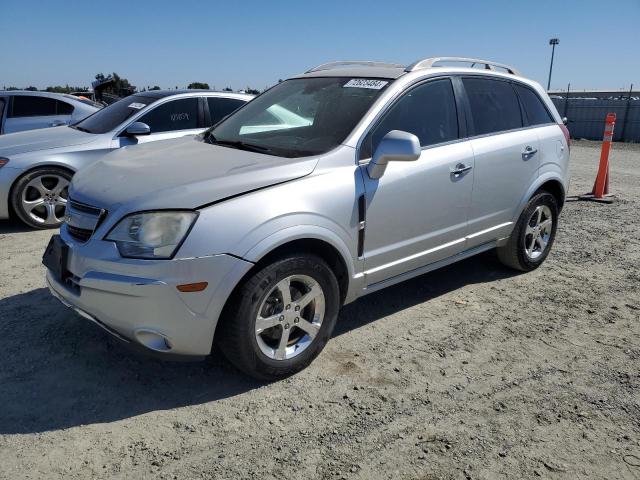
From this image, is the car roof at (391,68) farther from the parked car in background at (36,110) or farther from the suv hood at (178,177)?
the parked car in background at (36,110)

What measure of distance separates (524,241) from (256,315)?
2.97 m

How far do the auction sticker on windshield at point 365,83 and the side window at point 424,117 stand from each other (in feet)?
0.61

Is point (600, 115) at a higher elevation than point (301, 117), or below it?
below

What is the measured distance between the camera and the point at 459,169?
13.2 ft

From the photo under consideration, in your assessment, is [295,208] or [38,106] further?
[38,106]

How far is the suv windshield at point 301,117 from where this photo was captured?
3.61 m

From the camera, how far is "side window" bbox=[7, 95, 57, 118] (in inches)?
372

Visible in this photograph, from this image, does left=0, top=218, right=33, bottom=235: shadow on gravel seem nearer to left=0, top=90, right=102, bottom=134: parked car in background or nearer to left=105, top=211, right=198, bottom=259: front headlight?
left=0, top=90, right=102, bottom=134: parked car in background

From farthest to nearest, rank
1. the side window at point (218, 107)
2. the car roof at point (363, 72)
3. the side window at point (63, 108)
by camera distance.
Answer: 1. the side window at point (63, 108)
2. the side window at point (218, 107)
3. the car roof at point (363, 72)

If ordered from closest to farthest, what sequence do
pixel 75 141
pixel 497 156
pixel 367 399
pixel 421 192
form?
pixel 367 399 < pixel 421 192 < pixel 497 156 < pixel 75 141

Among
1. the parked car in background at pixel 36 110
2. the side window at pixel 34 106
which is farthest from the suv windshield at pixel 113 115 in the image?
the side window at pixel 34 106

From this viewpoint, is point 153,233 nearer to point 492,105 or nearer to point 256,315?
point 256,315

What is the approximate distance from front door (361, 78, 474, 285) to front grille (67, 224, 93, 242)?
1632 millimetres

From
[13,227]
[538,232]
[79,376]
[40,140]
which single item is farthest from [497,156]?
[13,227]
